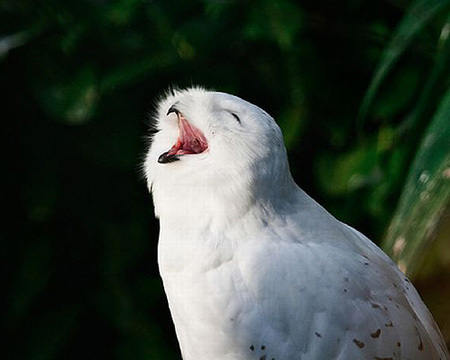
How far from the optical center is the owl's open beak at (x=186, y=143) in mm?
1686

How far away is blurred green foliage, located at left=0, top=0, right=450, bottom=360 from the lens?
2850 millimetres

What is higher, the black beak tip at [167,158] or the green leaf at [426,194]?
the green leaf at [426,194]

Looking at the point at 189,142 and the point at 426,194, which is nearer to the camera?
the point at 426,194

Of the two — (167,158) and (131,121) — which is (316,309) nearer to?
(167,158)

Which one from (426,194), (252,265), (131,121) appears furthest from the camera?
(131,121)

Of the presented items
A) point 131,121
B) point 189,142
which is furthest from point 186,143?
point 131,121

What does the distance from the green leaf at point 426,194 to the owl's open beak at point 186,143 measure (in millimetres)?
365

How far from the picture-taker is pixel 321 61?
2.99 m

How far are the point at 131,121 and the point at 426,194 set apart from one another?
164cm

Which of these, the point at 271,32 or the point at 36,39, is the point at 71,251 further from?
the point at 271,32

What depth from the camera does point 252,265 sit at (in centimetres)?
161

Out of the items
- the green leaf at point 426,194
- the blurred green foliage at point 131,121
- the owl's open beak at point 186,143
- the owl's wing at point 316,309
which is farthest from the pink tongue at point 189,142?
the blurred green foliage at point 131,121

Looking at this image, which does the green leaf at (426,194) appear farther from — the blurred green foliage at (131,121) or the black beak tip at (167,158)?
the blurred green foliage at (131,121)

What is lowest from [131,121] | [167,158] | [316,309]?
[131,121]
